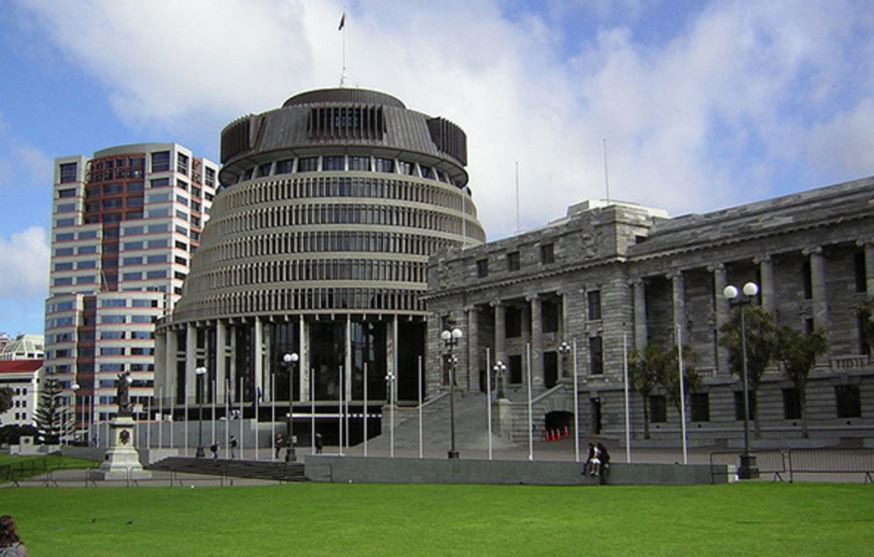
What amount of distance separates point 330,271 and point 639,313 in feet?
174

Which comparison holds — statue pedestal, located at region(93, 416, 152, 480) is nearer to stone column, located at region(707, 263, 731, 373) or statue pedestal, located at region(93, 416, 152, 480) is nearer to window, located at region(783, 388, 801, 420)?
stone column, located at region(707, 263, 731, 373)

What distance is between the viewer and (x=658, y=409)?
258 ft

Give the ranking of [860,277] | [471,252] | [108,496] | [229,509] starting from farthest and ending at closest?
1. [471,252]
2. [860,277]
3. [108,496]
4. [229,509]

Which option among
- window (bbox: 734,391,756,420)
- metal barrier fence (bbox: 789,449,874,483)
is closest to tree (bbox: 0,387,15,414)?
window (bbox: 734,391,756,420)

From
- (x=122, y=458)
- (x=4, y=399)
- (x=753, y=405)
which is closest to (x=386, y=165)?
(x=4, y=399)

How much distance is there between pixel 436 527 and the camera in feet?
91.4

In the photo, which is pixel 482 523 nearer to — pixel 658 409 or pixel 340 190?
pixel 658 409

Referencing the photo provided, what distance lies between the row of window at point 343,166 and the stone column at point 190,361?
20388 millimetres

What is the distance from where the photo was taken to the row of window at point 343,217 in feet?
420

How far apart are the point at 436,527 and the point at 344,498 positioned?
519 inches

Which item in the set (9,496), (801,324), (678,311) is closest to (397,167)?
(678,311)

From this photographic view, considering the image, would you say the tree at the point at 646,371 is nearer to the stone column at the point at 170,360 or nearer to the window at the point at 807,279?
the window at the point at 807,279

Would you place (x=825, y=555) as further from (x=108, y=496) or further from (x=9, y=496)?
(x=9, y=496)

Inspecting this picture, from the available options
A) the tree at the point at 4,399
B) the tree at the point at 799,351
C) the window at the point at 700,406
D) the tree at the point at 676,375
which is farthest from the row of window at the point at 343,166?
the tree at the point at 799,351
